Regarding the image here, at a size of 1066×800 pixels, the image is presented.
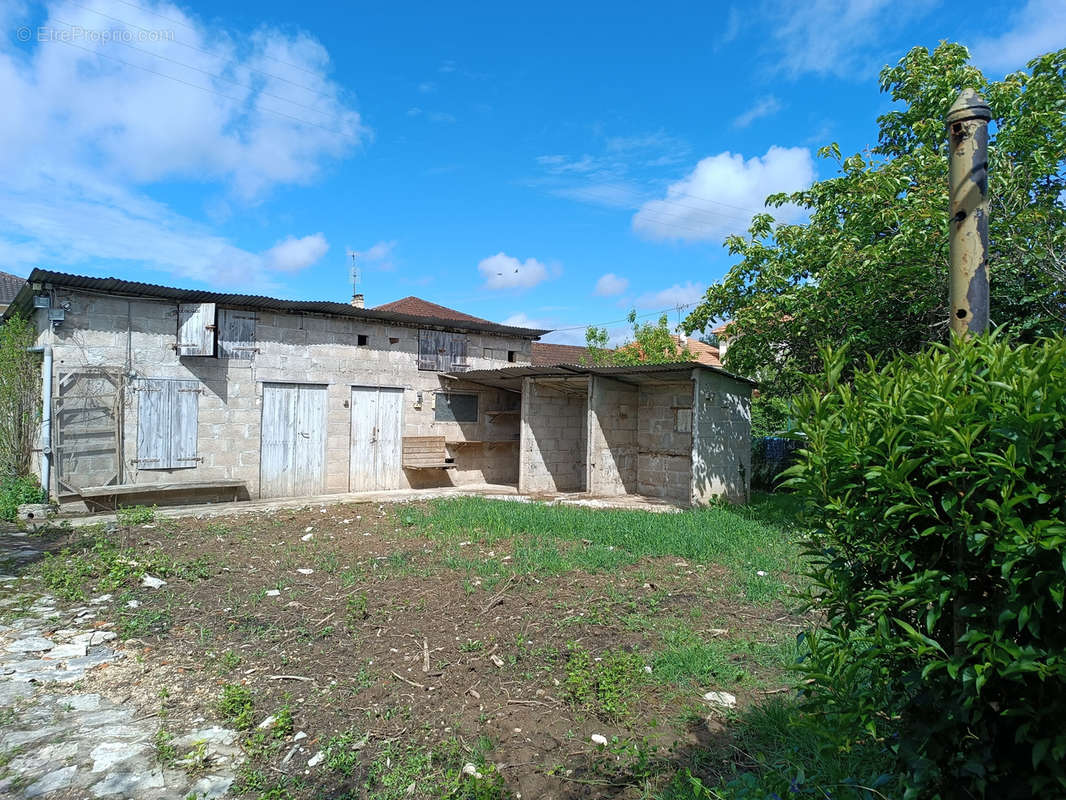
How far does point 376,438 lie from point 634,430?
5310 mm

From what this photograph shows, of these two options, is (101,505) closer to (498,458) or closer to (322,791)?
(498,458)

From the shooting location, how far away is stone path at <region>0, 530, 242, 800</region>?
9.73 ft

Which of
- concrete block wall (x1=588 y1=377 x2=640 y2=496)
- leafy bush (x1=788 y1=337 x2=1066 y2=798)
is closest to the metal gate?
concrete block wall (x1=588 y1=377 x2=640 y2=496)

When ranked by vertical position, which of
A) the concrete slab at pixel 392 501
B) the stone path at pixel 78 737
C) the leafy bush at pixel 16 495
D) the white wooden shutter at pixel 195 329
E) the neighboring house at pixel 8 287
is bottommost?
the stone path at pixel 78 737

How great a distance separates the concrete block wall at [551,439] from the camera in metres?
12.5

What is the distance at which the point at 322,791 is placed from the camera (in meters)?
2.93

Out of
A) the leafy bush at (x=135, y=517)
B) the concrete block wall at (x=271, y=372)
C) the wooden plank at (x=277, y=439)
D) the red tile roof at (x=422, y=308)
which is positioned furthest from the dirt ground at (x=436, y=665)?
the red tile roof at (x=422, y=308)

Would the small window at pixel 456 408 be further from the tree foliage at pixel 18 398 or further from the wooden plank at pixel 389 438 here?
the tree foliage at pixel 18 398

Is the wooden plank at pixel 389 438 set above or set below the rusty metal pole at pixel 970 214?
below

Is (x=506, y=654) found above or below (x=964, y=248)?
below

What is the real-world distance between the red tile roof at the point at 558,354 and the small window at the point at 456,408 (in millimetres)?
7555

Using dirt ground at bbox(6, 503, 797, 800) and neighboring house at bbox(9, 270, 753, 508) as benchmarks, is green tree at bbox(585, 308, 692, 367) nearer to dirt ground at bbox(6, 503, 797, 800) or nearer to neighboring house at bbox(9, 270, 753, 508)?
neighboring house at bbox(9, 270, 753, 508)

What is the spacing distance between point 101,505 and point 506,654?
867cm

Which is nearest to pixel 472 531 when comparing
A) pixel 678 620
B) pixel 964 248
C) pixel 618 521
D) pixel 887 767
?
pixel 618 521
